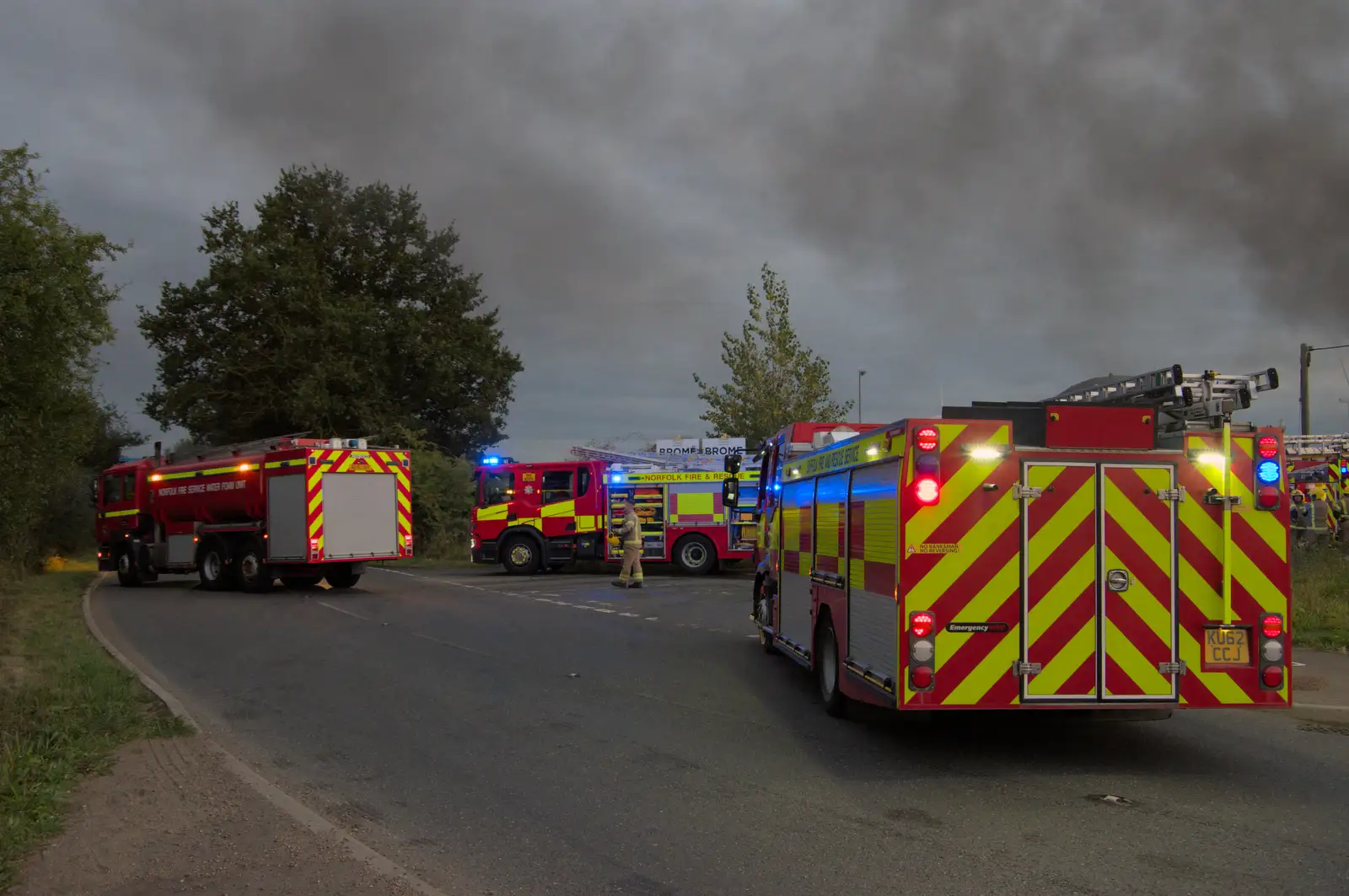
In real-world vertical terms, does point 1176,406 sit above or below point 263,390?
below

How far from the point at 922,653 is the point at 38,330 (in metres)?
15.0

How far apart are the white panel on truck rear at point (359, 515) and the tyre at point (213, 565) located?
3.09m

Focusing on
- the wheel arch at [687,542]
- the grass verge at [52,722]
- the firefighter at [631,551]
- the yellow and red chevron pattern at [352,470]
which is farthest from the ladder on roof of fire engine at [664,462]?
the grass verge at [52,722]

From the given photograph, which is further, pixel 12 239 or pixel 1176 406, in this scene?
pixel 12 239

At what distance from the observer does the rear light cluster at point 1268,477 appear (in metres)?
6.74

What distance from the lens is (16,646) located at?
12250mm

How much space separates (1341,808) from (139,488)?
25.5 metres

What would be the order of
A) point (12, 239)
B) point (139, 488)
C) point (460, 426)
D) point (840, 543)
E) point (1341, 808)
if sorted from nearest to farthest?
point (1341, 808), point (840, 543), point (12, 239), point (139, 488), point (460, 426)

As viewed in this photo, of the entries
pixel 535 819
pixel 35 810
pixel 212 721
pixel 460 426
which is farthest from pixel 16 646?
pixel 460 426

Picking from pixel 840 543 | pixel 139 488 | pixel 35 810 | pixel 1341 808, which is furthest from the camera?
pixel 139 488

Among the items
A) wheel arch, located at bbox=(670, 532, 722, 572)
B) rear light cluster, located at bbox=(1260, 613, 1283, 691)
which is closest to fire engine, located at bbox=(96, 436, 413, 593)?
wheel arch, located at bbox=(670, 532, 722, 572)

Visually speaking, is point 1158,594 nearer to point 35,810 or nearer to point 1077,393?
point 1077,393

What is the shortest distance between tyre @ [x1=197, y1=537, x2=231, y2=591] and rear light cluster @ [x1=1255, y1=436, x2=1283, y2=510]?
66.3 ft

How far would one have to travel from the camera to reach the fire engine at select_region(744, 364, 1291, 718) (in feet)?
22.0
